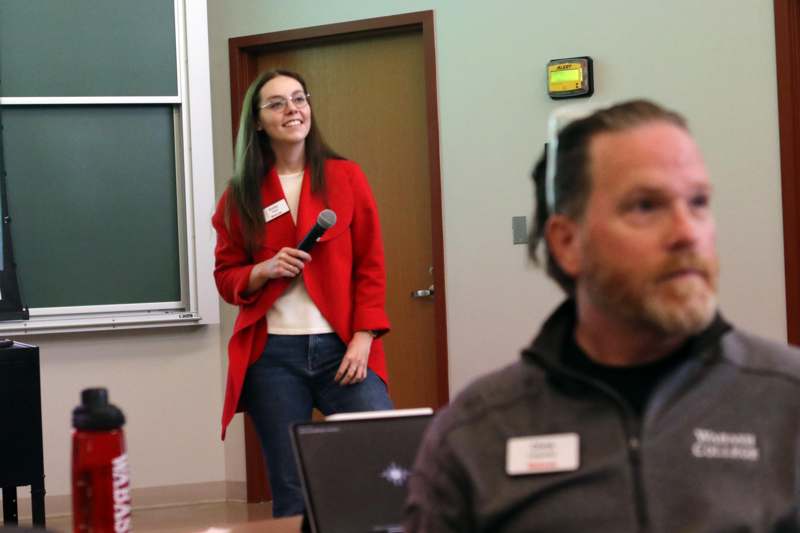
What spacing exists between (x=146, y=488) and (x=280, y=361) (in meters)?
2.44

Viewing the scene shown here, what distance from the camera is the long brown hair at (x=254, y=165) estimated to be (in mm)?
2848

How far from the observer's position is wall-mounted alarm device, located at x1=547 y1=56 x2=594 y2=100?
4.34 meters

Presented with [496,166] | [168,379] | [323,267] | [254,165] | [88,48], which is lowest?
[168,379]

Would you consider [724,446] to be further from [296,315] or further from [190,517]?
[190,517]

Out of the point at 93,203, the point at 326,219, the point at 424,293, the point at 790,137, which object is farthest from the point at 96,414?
the point at 93,203

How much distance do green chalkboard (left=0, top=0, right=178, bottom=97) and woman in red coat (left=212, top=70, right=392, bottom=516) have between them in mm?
1978

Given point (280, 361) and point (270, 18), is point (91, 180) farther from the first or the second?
point (280, 361)

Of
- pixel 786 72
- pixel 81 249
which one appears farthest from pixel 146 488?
pixel 786 72

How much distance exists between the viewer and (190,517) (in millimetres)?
4707

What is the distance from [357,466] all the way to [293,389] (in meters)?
1.03

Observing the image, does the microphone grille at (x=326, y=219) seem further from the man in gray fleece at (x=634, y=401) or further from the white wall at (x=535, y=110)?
the white wall at (x=535, y=110)

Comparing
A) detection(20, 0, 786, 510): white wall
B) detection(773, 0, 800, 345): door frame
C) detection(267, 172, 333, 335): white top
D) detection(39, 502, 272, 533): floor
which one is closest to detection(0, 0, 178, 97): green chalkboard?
detection(20, 0, 786, 510): white wall

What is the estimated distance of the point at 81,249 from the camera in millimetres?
4762

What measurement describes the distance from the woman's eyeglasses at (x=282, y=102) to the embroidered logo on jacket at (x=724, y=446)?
199 cm
